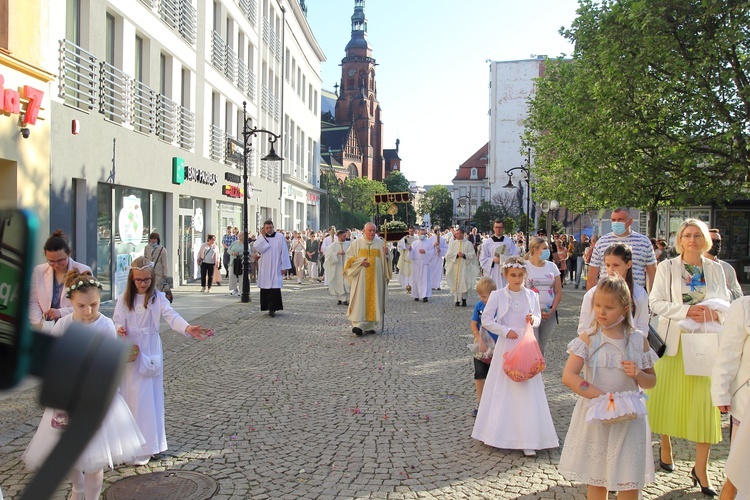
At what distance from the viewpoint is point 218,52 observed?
81.4ft

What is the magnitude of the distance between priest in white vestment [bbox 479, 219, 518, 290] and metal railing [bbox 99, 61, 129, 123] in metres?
8.94

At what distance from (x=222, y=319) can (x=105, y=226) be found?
155 inches

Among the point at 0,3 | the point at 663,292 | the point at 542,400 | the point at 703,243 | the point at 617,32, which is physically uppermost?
the point at 617,32

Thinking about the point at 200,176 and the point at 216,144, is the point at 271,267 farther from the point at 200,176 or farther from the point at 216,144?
the point at 216,144

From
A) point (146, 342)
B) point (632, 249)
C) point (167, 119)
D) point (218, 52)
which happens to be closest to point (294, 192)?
point (218, 52)

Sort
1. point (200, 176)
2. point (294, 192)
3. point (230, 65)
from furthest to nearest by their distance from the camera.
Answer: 1. point (294, 192)
2. point (230, 65)
3. point (200, 176)

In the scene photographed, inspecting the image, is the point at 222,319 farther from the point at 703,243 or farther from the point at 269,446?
the point at 703,243

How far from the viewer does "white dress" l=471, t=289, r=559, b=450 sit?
548cm

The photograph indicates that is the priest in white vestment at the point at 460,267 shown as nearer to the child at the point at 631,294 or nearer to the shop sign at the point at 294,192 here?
the child at the point at 631,294

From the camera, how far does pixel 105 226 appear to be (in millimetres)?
15688

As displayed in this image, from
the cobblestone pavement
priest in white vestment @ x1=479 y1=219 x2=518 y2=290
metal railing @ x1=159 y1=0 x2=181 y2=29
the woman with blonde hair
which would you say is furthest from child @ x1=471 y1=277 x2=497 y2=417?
metal railing @ x1=159 y1=0 x2=181 y2=29

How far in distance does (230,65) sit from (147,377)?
76.0ft

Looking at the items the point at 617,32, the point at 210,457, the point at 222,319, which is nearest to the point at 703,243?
the point at 210,457

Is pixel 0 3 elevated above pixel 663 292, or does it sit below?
above
